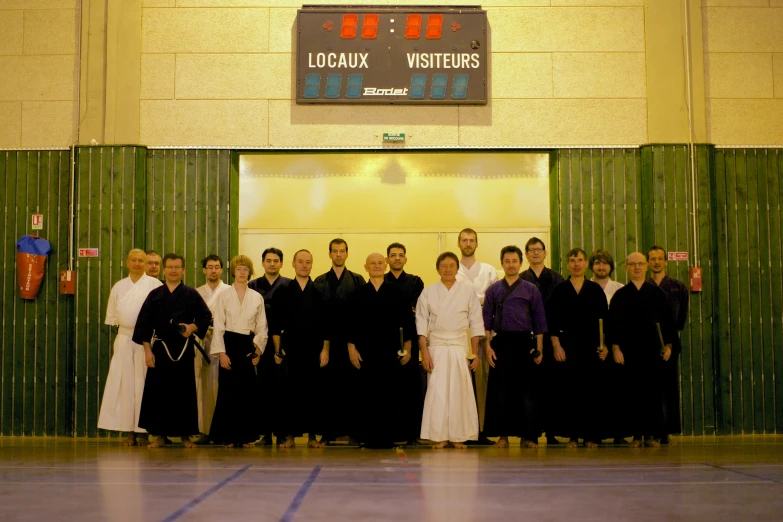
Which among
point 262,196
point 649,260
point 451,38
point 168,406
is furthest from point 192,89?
point 649,260

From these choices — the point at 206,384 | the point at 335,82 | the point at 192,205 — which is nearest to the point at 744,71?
the point at 335,82

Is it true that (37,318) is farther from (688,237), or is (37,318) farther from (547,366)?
(688,237)

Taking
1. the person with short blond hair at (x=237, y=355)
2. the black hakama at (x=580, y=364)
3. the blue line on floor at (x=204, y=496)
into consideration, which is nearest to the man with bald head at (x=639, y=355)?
the black hakama at (x=580, y=364)

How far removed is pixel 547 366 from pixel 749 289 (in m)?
2.37

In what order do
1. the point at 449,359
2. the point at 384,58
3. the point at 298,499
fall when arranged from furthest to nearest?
the point at 384,58
the point at 449,359
the point at 298,499

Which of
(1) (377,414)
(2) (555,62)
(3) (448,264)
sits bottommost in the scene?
(1) (377,414)

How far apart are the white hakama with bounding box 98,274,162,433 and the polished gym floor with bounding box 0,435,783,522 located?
0.72 m

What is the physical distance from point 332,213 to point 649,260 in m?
2.83

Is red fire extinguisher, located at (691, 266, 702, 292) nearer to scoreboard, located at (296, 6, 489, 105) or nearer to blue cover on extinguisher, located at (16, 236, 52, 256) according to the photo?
scoreboard, located at (296, 6, 489, 105)

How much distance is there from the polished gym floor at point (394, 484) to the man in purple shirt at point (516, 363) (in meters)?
0.32

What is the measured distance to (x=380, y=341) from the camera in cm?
705

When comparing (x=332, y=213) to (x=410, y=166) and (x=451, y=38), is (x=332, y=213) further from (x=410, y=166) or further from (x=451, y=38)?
(x=451, y=38)

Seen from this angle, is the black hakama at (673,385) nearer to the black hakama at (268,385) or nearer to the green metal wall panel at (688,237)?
the green metal wall panel at (688,237)

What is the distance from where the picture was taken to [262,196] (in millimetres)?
8711
